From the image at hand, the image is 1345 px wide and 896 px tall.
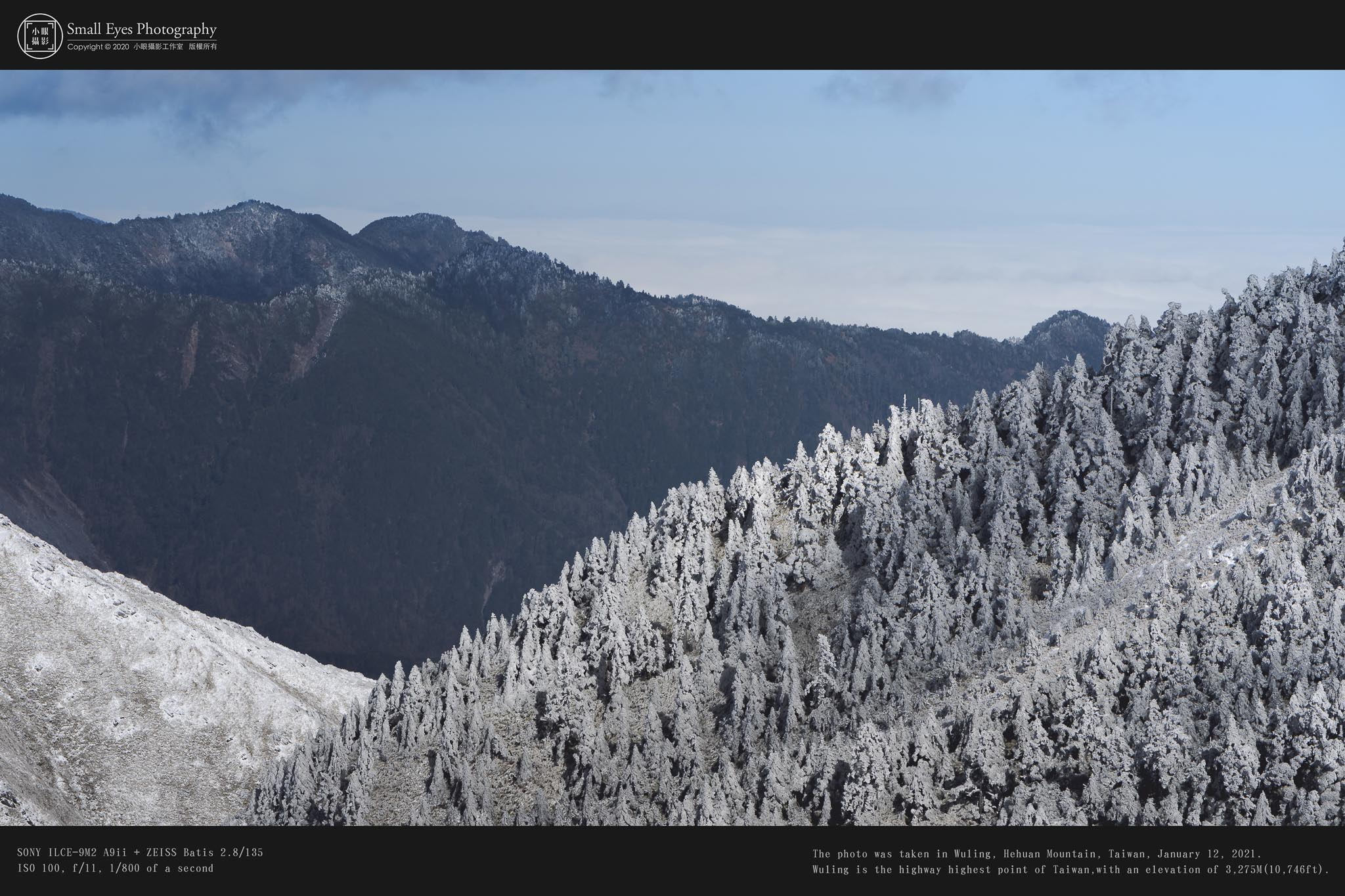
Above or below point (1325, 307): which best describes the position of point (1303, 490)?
below

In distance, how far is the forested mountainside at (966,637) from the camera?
110688mm

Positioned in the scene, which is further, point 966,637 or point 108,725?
point 108,725

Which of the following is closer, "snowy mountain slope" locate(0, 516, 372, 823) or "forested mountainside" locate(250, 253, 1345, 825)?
"forested mountainside" locate(250, 253, 1345, 825)

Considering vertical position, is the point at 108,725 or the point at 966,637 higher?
the point at 966,637

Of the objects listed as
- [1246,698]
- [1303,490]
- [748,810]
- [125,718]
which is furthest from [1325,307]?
[125,718]

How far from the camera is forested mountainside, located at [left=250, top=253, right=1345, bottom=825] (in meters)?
111

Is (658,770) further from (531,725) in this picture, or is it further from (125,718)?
(125,718)

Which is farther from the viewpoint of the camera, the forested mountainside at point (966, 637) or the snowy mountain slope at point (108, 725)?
the snowy mountain slope at point (108, 725)

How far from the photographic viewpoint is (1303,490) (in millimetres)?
124500

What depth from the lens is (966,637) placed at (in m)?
130
